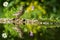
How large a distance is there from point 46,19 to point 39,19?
4.3 inches

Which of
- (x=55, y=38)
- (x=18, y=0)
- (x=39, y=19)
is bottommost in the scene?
(x=55, y=38)

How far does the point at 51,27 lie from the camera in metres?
2.44

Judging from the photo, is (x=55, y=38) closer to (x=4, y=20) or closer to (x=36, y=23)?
(x=36, y=23)

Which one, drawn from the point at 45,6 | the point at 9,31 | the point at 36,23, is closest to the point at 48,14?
the point at 45,6

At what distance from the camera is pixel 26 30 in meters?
2.46

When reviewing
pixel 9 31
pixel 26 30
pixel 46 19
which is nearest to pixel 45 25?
pixel 46 19

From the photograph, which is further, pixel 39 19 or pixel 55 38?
pixel 55 38

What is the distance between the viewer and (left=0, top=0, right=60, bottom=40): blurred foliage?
243 cm

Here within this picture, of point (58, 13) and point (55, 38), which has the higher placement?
point (58, 13)

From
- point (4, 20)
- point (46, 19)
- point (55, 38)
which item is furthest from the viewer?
point (55, 38)

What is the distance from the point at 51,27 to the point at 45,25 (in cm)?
10

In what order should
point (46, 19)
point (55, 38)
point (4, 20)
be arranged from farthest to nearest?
1. point (55, 38)
2. point (46, 19)
3. point (4, 20)

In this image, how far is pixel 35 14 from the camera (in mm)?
2439

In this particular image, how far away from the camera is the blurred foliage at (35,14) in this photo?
2.43m
